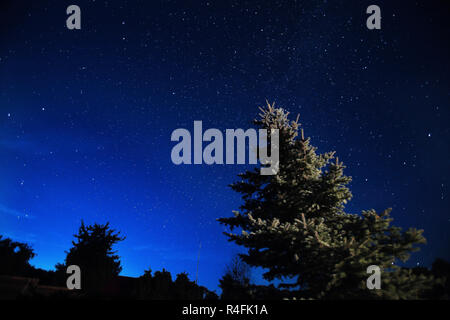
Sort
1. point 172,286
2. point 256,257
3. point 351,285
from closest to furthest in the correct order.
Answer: point 351,285, point 172,286, point 256,257

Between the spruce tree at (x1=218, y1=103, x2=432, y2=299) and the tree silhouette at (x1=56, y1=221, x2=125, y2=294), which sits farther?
the tree silhouette at (x1=56, y1=221, x2=125, y2=294)

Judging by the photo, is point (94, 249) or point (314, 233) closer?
point (314, 233)

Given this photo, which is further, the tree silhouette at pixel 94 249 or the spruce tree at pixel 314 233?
the tree silhouette at pixel 94 249

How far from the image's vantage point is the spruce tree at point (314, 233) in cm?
652

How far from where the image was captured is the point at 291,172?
33.5ft

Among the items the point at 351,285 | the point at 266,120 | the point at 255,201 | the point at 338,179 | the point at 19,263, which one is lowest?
the point at 19,263

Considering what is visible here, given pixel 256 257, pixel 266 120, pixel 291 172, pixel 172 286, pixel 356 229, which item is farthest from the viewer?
pixel 266 120

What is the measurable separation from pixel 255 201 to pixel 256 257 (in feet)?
8.60

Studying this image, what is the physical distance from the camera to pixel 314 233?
702cm

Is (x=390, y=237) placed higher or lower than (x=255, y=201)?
lower

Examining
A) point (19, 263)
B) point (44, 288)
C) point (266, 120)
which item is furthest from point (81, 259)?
point (266, 120)

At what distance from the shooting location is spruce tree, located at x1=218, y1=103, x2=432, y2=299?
6523 mm

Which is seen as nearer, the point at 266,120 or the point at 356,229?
the point at 356,229

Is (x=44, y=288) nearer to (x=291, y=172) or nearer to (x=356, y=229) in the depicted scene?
(x=291, y=172)
